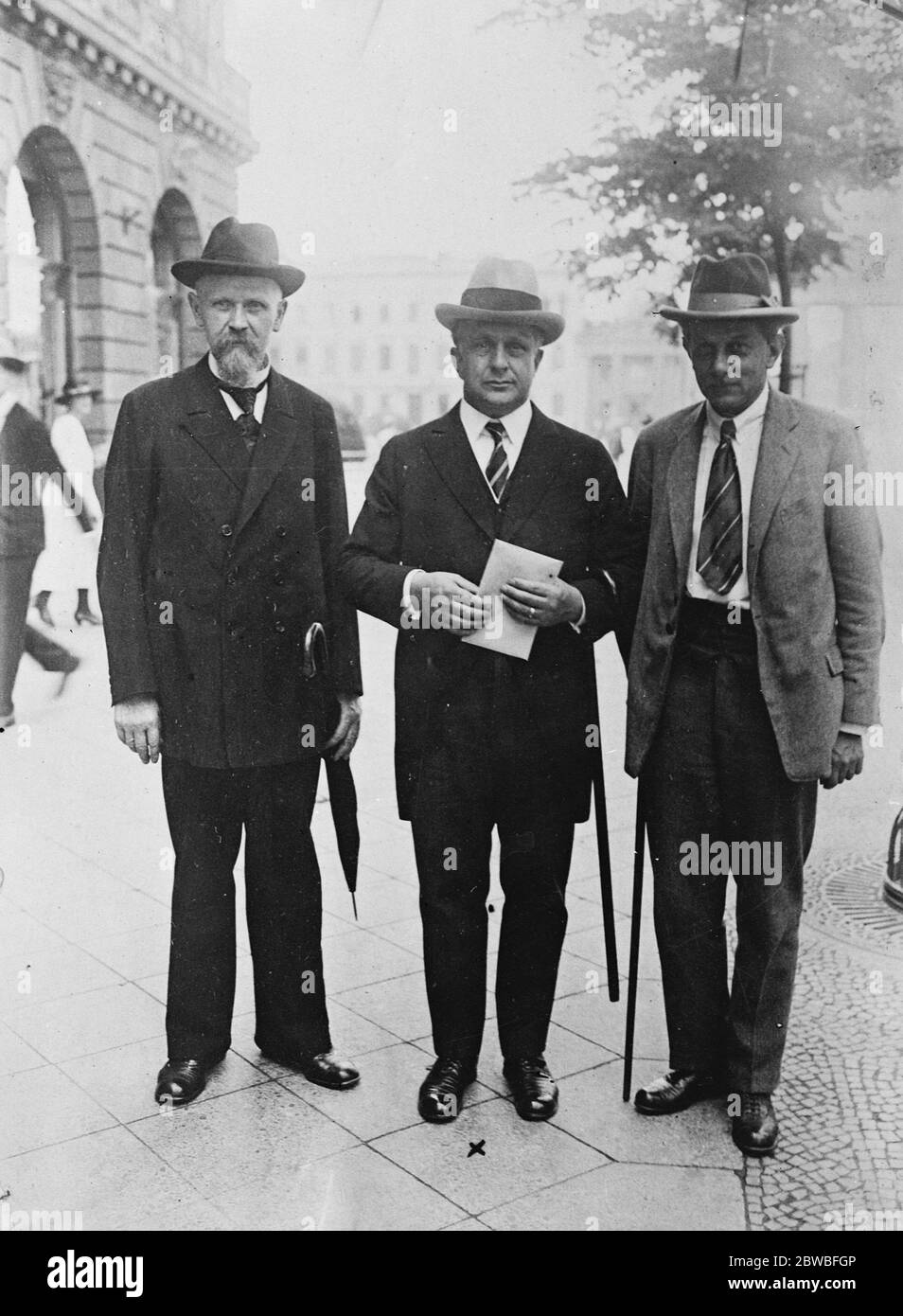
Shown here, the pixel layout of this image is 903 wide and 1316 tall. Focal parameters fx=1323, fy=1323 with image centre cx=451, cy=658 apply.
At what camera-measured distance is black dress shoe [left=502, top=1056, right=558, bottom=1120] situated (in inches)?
146

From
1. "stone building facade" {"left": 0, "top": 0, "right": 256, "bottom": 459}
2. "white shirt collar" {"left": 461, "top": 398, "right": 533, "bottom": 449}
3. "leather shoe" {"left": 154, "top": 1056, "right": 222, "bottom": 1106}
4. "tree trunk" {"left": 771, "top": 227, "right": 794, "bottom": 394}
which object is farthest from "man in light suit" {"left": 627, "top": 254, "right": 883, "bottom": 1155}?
"stone building facade" {"left": 0, "top": 0, "right": 256, "bottom": 459}

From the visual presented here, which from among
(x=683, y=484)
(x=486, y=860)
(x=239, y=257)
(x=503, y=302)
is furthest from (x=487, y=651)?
(x=239, y=257)

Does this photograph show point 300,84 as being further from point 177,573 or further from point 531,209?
point 177,573

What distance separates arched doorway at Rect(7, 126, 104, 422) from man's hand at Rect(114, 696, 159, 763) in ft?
4.48

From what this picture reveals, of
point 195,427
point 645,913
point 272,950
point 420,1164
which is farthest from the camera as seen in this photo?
point 645,913

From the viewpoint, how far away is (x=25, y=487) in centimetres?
472

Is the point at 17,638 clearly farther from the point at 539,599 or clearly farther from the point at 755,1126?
the point at 755,1126

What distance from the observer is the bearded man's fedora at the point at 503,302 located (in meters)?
3.52

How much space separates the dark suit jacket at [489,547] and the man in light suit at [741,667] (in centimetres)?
14

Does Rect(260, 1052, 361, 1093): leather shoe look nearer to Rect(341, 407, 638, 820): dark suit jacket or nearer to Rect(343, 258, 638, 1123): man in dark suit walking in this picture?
Rect(343, 258, 638, 1123): man in dark suit walking
